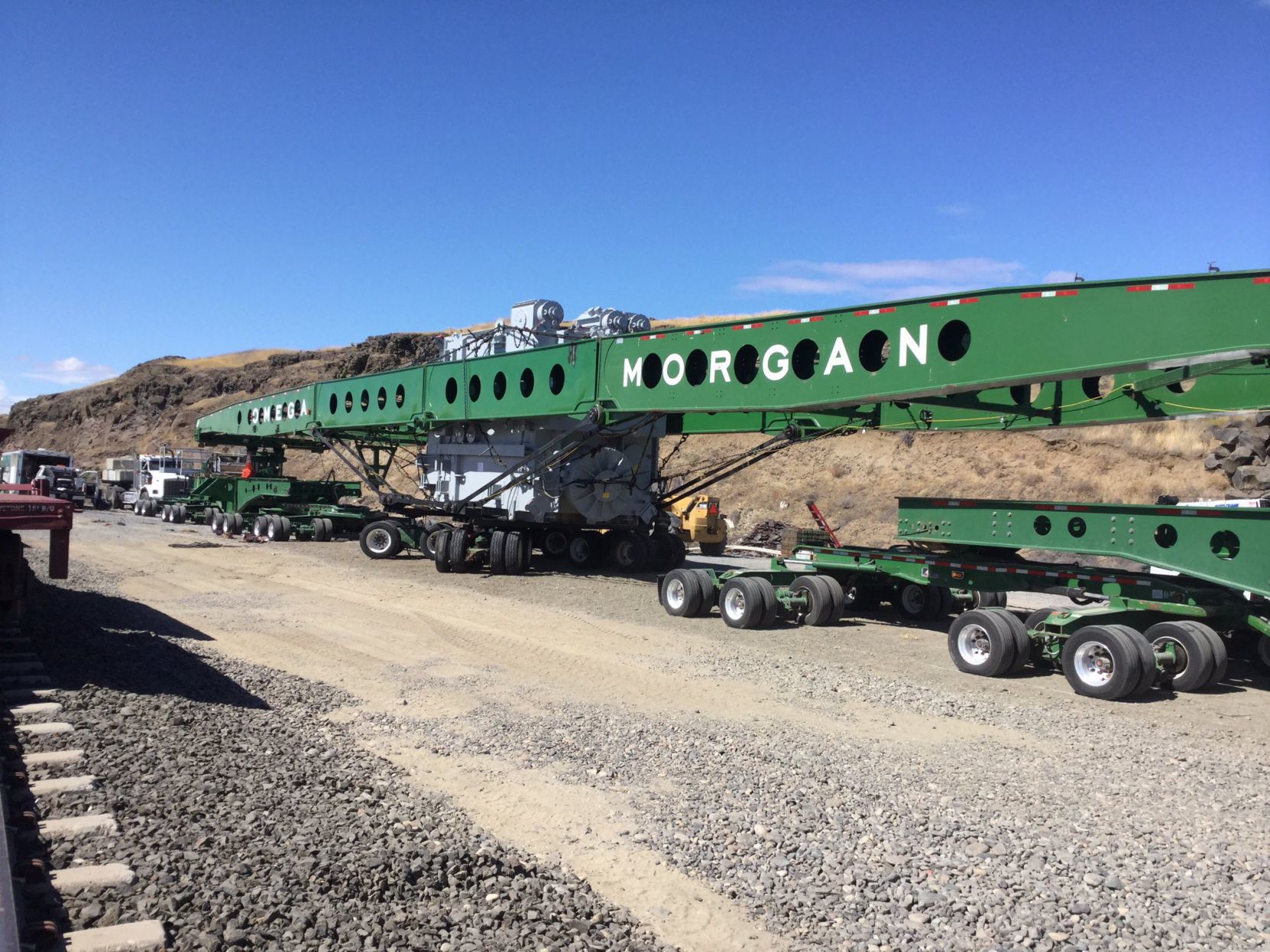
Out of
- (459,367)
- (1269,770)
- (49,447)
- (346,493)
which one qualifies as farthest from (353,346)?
(1269,770)

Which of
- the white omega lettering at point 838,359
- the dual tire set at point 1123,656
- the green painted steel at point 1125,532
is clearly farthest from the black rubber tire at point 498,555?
the dual tire set at point 1123,656

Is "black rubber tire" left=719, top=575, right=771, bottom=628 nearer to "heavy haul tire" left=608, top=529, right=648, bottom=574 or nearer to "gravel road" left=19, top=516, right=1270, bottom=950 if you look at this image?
"gravel road" left=19, top=516, right=1270, bottom=950

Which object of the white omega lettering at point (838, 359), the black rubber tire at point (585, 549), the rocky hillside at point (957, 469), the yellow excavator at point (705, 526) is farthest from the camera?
the rocky hillside at point (957, 469)

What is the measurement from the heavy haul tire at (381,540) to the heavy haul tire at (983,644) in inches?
598

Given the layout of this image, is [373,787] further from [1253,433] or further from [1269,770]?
[1253,433]

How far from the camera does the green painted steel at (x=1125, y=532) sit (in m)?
9.18

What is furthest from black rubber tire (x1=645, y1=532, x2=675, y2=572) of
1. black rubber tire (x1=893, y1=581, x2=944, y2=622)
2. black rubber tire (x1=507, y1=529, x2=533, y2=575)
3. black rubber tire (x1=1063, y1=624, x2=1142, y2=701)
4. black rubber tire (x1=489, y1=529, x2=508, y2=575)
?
black rubber tire (x1=1063, y1=624, x2=1142, y2=701)

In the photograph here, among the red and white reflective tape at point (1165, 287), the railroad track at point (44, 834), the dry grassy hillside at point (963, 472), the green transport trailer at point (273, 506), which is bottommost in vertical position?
the railroad track at point (44, 834)

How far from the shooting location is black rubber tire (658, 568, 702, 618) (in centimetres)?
→ 1385

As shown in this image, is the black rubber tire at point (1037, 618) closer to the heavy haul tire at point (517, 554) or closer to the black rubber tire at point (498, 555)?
the heavy haul tire at point (517, 554)

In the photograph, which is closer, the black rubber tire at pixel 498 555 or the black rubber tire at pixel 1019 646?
the black rubber tire at pixel 1019 646

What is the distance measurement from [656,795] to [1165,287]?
22.2ft

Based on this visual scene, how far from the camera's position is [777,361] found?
12.3 metres

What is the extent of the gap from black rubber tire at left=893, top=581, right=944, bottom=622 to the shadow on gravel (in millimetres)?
10024
